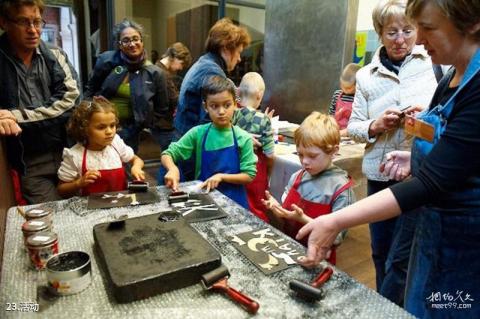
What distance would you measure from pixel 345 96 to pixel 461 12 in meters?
2.51

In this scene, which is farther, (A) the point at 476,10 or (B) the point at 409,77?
(B) the point at 409,77

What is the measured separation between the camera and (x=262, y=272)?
94 cm

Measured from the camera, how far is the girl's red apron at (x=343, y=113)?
3.17 meters

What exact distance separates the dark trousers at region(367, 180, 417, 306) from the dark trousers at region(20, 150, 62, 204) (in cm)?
157

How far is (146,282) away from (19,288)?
1.01ft

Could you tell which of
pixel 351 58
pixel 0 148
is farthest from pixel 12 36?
pixel 351 58

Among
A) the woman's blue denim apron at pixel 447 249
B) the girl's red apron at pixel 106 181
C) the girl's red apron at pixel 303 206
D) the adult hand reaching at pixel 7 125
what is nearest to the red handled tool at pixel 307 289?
the woman's blue denim apron at pixel 447 249

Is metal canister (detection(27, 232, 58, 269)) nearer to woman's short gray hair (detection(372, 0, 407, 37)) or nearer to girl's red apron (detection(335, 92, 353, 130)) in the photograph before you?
woman's short gray hair (detection(372, 0, 407, 37))

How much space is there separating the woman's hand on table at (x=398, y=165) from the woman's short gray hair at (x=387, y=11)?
549 millimetres

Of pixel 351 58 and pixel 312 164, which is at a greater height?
pixel 351 58

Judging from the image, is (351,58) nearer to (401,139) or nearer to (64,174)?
(401,139)

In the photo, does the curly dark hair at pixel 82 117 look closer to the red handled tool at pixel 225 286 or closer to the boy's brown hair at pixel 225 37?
the boy's brown hair at pixel 225 37

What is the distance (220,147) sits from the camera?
6.08 ft

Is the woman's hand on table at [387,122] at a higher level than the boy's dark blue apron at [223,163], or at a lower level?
higher
